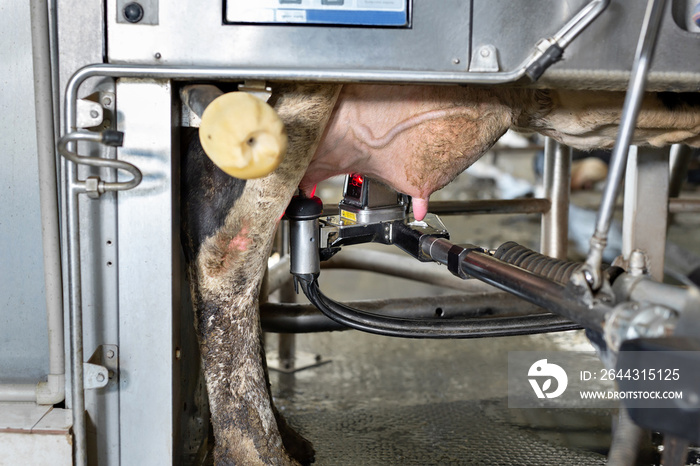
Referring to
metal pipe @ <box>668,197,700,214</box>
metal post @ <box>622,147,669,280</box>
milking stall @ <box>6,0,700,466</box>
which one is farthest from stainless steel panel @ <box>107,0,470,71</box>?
metal pipe @ <box>668,197,700,214</box>

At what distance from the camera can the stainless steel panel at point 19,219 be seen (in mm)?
1054

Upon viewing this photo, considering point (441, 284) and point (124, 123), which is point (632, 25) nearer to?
point (124, 123)

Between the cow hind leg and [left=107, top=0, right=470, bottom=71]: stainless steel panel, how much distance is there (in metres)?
0.14

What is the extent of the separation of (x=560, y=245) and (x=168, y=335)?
5.02 feet

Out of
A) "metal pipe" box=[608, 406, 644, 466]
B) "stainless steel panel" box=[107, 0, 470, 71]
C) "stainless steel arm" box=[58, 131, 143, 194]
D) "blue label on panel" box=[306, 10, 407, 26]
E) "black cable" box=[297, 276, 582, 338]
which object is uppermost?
"blue label on panel" box=[306, 10, 407, 26]

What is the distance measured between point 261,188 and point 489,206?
1.16 meters

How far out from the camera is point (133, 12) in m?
0.90

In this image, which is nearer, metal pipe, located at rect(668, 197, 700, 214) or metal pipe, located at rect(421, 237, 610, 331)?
metal pipe, located at rect(421, 237, 610, 331)

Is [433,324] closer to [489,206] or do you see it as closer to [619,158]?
[619,158]

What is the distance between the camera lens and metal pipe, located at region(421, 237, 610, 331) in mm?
793

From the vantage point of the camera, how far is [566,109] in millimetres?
1296

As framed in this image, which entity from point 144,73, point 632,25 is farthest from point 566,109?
point 144,73

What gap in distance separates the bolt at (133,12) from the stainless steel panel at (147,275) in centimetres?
9

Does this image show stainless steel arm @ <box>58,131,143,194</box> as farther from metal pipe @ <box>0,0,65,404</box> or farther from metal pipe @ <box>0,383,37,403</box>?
metal pipe @ <box>0,383,37,403</box>
